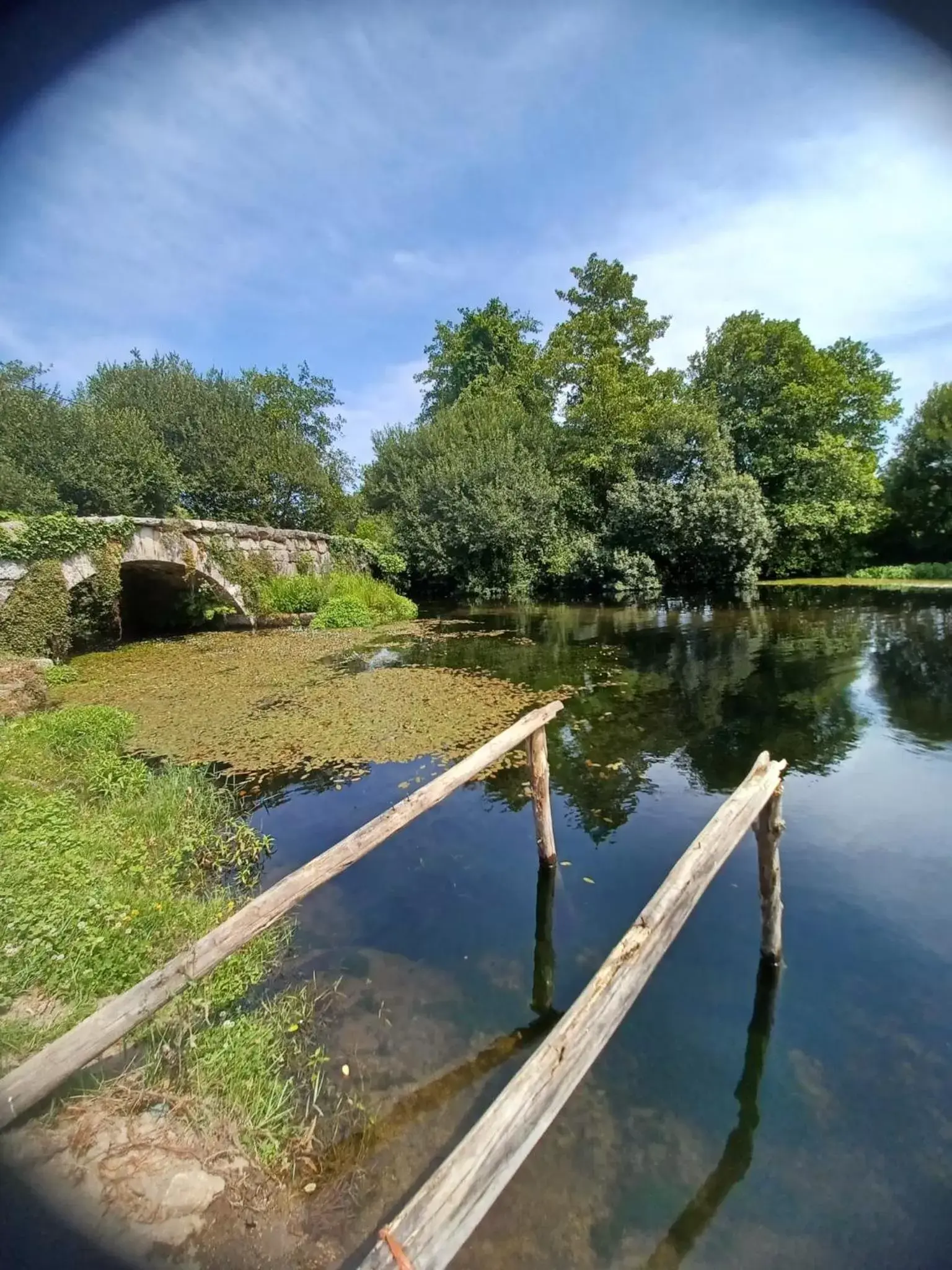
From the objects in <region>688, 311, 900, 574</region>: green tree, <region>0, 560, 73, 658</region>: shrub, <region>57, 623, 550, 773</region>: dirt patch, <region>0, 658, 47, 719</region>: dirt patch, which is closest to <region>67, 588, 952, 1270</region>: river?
<region>57, 623, 550, 773</region>: dirt patch

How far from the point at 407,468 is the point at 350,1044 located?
26982mm

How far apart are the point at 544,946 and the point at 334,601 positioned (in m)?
16.5

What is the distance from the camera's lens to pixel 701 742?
784cm

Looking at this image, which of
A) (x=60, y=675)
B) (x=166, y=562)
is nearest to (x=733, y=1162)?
(x=60, y=675)

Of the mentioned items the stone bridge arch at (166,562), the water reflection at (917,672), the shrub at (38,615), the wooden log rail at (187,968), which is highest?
the stone bridge arch at (166,562)

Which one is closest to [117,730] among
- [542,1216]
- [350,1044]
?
[350,1044]

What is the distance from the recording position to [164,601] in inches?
771

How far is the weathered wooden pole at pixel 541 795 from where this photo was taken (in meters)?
4.97

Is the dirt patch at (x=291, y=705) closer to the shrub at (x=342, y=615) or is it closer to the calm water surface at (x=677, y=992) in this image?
the calm water surface at (x=677, y=992)

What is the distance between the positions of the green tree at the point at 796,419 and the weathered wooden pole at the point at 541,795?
23.6 m

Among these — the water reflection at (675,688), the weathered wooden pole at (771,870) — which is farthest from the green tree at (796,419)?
the weathered wooden pole at (771,870)

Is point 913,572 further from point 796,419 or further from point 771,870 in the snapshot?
point 771,870

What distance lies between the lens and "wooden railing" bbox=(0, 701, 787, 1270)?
161 cm

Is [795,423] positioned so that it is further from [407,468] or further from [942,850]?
[942,850]
